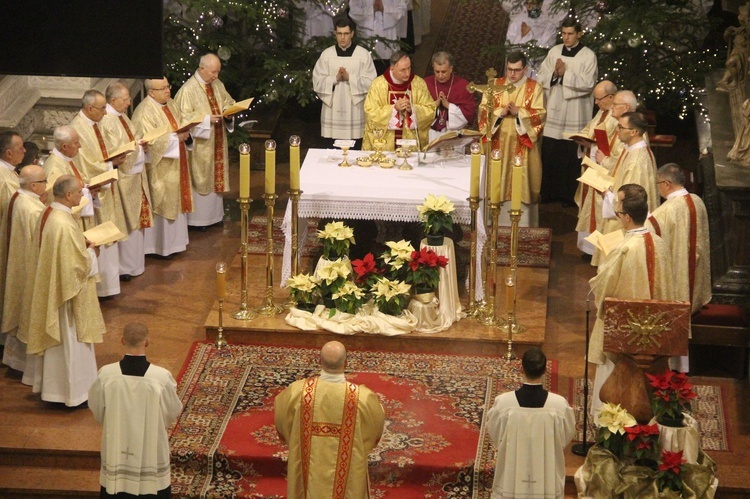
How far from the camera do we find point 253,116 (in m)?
14.9

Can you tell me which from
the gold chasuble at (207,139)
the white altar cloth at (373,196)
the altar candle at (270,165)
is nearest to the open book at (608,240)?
the white altar cloth at (373,196)

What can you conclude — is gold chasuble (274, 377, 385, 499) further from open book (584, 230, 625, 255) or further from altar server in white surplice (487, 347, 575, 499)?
open book (584, 230, 625, 255)

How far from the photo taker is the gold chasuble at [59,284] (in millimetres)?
9117

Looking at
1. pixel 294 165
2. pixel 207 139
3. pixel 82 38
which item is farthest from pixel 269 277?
pixel 82 38

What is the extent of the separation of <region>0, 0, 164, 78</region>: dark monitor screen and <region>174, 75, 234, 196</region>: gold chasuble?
20.5 feet

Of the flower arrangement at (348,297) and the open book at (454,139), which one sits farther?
the open book at (454,139)

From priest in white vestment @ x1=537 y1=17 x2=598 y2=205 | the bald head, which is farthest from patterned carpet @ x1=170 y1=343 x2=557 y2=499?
priest in white vestment @ x1=537 y1=17 x2=598 y2=205

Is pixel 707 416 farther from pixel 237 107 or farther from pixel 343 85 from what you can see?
pixel 343 85

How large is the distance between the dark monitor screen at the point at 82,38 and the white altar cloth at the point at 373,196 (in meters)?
4.59

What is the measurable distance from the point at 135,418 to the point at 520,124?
219 inches

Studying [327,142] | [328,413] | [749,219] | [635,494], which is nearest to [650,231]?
[749,219]

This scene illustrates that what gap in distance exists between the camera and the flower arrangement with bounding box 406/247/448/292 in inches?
408

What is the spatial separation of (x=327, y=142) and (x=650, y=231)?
615cm

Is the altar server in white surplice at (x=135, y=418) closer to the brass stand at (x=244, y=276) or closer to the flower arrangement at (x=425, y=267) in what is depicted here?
the brass stand at (x=244, y=276)
